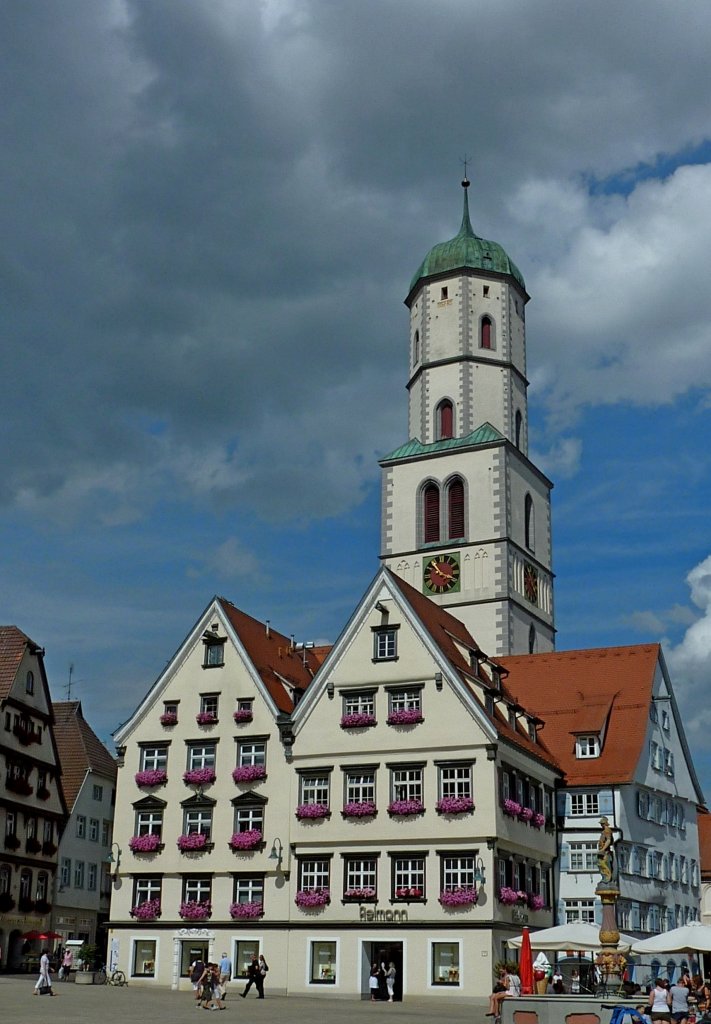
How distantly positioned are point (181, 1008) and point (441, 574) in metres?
38.7

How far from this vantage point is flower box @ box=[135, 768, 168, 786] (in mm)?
55219

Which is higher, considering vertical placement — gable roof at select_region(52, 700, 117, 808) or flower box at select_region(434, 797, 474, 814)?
gable roof at select_region(52, 700, 117, 808)

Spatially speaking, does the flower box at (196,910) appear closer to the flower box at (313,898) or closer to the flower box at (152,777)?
the flower box at (313,898)

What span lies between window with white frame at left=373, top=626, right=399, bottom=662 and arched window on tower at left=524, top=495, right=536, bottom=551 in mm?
26221

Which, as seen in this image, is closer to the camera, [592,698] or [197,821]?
[197,821]

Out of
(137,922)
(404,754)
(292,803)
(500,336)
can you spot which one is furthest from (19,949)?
(500,336)

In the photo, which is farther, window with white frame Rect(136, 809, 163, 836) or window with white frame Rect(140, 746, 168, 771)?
window with white frame Rect(140, 746, 168, 771)

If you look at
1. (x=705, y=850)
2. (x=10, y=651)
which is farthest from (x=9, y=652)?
(x=705, y=850)

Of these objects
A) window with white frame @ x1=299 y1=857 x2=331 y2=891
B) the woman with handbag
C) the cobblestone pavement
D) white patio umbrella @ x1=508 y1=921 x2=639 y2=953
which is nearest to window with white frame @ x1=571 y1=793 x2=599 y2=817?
window with white frame @ x1=299 y1=857 x2=331 y2=891

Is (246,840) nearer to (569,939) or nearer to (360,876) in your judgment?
(360,876)

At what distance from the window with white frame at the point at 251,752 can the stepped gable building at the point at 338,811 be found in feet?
0.19

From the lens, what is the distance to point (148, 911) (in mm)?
53469

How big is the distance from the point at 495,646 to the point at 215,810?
2255 centimetres

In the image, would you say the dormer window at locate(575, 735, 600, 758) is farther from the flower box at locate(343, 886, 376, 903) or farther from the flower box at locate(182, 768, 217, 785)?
the flower box at locate(182, 768, 217, 785)
